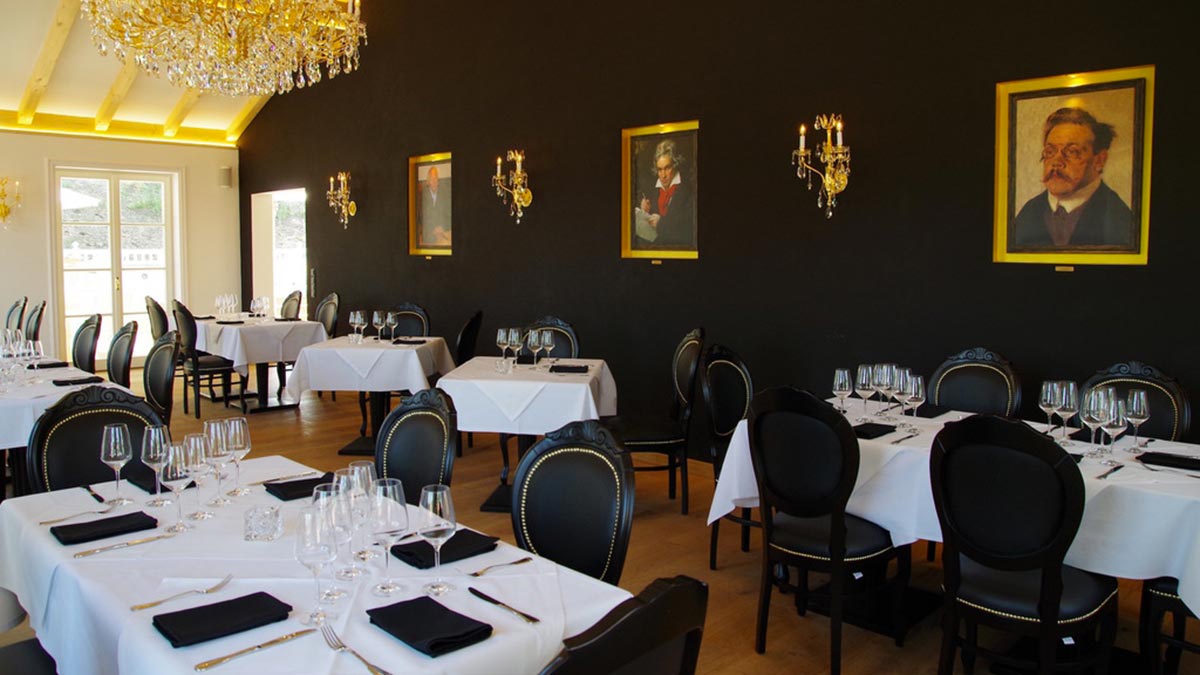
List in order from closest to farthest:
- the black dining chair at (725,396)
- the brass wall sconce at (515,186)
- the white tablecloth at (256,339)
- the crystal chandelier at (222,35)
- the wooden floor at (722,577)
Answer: the wooden floor at (722,577) < the crystal chandelier at (222,35) < the black dining chair at (725,396) < the brass wall sconce at (515,186) < the white tablecloth at (256,339)

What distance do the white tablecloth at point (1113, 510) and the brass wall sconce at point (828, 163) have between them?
2454mm

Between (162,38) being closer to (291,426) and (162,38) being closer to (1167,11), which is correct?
(291,426)

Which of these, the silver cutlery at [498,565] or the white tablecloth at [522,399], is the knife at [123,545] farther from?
the white tablecloth at [522,399]

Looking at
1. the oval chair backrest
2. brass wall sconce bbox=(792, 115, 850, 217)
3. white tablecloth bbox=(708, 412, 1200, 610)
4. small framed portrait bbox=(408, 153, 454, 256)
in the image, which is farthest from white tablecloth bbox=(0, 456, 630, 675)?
small framed portrait bbox=(408, 153, 454, 256)

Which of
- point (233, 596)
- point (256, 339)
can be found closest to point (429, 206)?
point (256, 339)

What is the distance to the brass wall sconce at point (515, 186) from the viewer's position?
8094 mm

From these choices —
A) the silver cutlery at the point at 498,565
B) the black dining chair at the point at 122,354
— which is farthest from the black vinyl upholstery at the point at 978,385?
the black dining chair at the point at 122,354

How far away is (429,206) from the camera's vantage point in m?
9.41

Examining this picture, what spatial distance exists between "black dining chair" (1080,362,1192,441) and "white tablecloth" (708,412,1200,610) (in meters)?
0.33

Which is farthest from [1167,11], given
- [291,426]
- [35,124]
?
[35,124]

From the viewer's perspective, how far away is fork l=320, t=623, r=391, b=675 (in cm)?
177

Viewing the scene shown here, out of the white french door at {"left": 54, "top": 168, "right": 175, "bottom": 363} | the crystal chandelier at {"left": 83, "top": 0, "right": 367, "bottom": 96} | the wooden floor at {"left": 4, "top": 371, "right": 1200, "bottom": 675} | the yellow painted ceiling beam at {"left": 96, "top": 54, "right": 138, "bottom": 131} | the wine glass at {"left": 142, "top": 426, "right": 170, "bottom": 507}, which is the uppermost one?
the yellow painted ceiling beam at {"left": 96, "top": 54, "right": 138, "bottom": 131}

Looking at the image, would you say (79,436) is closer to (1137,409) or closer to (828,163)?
(1137,409)

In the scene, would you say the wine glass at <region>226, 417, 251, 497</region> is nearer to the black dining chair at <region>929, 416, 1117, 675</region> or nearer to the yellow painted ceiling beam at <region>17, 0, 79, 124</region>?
the black dining chair at <region>929, 416, 1117, 675</region>
